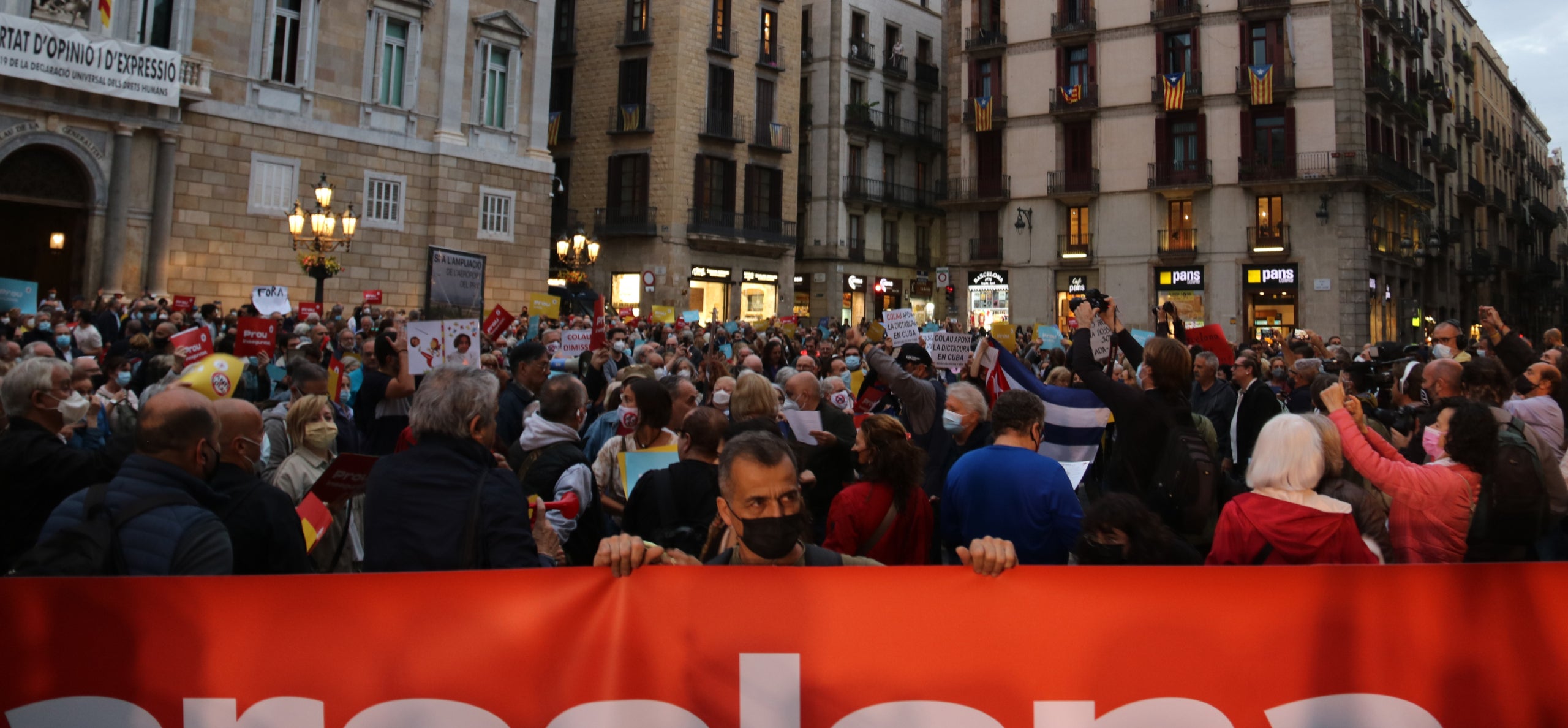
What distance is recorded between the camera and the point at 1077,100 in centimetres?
3809

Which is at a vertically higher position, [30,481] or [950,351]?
[950,351]

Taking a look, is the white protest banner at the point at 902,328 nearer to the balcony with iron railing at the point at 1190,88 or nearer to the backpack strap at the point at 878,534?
the backpack strap at the point at 878,534

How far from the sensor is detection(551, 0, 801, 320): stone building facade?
3484 centimetres

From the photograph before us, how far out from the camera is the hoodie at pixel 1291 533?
3377 mm

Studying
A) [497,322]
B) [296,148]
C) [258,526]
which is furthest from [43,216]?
[258,526]

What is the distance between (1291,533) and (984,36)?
131ft

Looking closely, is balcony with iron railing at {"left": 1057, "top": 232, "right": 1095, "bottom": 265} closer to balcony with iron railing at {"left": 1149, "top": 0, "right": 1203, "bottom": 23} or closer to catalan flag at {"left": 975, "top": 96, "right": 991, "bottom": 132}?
catalan flag at {"left": 975, "top": 96, "right": 991, "bottom": 132}

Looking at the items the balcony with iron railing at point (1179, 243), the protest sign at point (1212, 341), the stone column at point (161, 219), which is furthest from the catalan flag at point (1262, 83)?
the stone column at point (161, 219)

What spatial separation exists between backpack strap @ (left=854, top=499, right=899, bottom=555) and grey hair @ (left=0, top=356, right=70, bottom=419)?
342 centimetres

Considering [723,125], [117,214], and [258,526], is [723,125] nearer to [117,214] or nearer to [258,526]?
[117,214]

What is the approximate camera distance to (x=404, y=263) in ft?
80.0

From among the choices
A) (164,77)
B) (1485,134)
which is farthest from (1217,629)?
(1485,134)

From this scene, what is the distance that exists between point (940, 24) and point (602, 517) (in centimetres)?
4643

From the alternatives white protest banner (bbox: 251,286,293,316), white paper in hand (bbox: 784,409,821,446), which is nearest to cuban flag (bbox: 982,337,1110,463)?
white paper in hand (bbox: 784,409,821,446)
